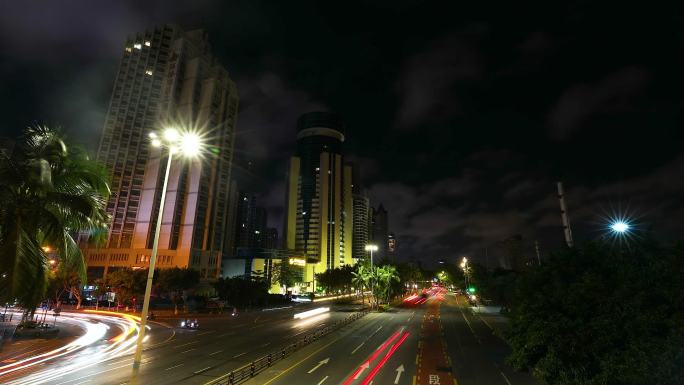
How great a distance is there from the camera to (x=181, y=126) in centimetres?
11538

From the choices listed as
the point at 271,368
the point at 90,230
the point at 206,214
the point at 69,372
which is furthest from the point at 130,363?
the point at 206,214

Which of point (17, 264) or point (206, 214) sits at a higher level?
point (206, 214)

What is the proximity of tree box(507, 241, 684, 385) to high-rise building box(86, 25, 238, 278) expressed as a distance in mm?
101395

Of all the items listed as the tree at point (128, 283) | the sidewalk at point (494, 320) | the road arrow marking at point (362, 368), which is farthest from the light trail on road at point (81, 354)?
the sidewalk at point (494, 320)

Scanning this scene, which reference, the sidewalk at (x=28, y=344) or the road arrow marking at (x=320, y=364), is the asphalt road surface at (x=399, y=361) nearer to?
the road arrow marking at (x=320, y=364)

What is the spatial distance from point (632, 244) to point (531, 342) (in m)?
12.6

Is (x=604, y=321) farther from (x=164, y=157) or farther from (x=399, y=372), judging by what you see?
(x=164, y=157)

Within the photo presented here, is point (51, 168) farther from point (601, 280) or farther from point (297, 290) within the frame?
point (297, 290)

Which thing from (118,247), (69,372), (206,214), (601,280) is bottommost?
(69,372)

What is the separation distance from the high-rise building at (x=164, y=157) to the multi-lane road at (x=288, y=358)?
61.7m

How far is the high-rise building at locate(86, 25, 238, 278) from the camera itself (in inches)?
4090

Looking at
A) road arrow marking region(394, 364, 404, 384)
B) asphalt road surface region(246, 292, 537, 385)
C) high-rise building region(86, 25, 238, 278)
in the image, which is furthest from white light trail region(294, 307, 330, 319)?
high-rise building region(86, 25, 238, 278)

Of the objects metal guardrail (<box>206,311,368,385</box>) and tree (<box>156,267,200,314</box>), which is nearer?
metal guardrail (<box>206,311,368,385</box>)

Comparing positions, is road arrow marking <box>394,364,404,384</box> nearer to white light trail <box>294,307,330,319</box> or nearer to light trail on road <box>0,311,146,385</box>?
light trail on road <box>0,311,146,385</box>
